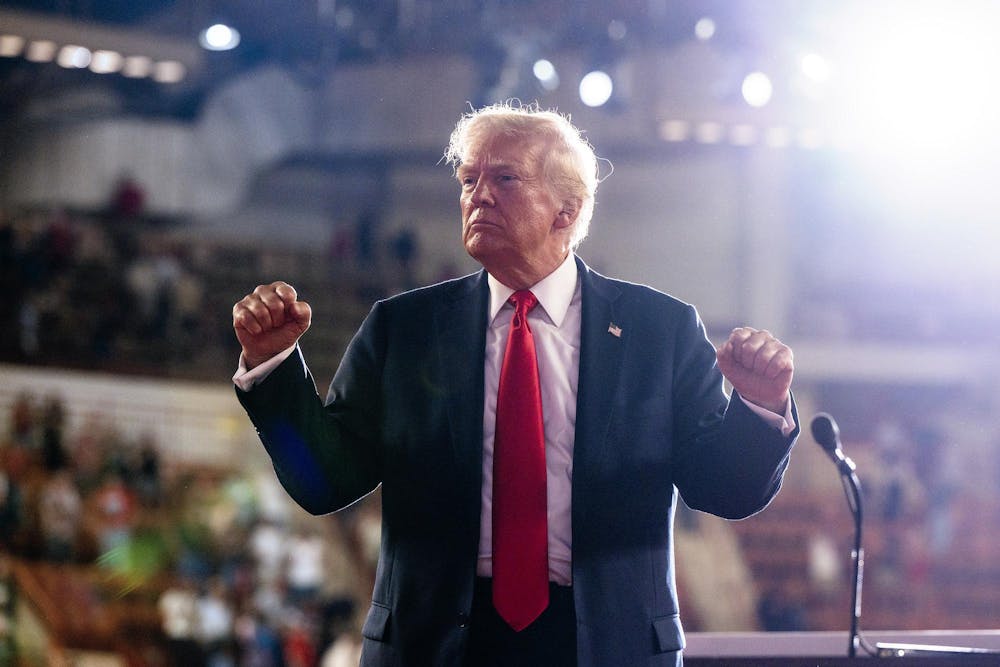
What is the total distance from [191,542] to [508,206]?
7777mm

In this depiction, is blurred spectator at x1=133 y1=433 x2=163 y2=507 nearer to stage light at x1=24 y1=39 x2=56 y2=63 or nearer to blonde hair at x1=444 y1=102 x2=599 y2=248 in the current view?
stage light at x1=24 y1=39 x2=56 y2=63

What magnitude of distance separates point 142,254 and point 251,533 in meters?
4.18

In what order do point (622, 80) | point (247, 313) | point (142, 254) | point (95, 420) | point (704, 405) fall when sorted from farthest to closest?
1. point (142, 254)
2. point (95, 420)
3. point (622, 80)
4. point (704, 405)
5. point (247, 313)

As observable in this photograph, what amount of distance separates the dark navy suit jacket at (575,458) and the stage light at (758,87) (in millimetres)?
7622

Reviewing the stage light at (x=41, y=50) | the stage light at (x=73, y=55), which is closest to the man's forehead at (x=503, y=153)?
the stage light at (x=41, y=50)

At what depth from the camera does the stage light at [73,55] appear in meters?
11.3

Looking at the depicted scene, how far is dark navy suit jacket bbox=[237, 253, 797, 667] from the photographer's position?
1.47 m

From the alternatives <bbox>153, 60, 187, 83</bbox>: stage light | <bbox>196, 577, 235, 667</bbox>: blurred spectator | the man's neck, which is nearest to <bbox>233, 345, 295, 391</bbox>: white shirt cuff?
the man's neck

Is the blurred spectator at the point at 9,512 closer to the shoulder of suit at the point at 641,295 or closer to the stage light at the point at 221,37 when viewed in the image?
the stage light at the point at 221,37

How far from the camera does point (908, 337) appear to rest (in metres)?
12.4

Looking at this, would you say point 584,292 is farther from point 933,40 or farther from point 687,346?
point 933,40

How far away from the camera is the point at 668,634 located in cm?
149

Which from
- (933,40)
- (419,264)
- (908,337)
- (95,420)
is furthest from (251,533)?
(908,337)

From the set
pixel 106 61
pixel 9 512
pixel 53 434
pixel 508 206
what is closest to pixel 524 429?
pixel 508 206
